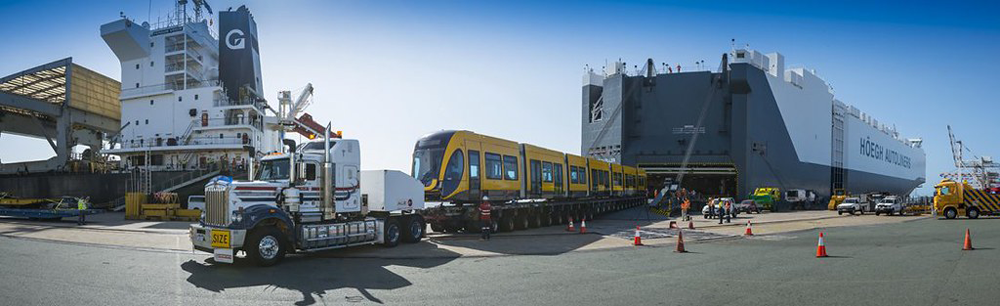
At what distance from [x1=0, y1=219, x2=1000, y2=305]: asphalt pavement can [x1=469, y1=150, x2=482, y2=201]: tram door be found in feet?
20.5

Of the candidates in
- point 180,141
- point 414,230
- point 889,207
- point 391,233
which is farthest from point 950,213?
point 180,141

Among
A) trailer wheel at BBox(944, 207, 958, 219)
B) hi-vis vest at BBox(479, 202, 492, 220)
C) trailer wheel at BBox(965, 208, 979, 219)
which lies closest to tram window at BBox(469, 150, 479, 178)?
hi-vis vest at BBox(479, 202, 492, 220)

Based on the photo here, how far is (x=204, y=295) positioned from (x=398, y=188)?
761 cm

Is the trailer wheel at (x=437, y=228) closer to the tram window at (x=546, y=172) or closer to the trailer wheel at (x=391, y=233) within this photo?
the trailer wheel at (x=391, y=233)

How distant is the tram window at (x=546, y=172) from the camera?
A: 24781 millimetres

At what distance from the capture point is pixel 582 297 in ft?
26.7

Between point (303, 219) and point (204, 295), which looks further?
point (303, 219)

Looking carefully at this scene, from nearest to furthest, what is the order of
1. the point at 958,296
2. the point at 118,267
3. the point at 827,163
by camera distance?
1. the point at 958,296
2. the point at 118,267
3. the point at 827,163

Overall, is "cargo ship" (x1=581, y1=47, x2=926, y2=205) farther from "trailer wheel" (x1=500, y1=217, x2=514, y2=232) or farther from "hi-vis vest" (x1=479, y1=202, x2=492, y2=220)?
"hi-vis vest" (x1=479, y1=202, x2=492, y2=220)

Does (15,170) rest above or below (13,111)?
below

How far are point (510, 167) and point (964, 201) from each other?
25.9 meters

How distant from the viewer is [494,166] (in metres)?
20.9

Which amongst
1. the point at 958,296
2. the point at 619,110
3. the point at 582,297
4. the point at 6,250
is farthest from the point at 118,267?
the point at 619,110

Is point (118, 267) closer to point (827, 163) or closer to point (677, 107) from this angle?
point (677, 107)
